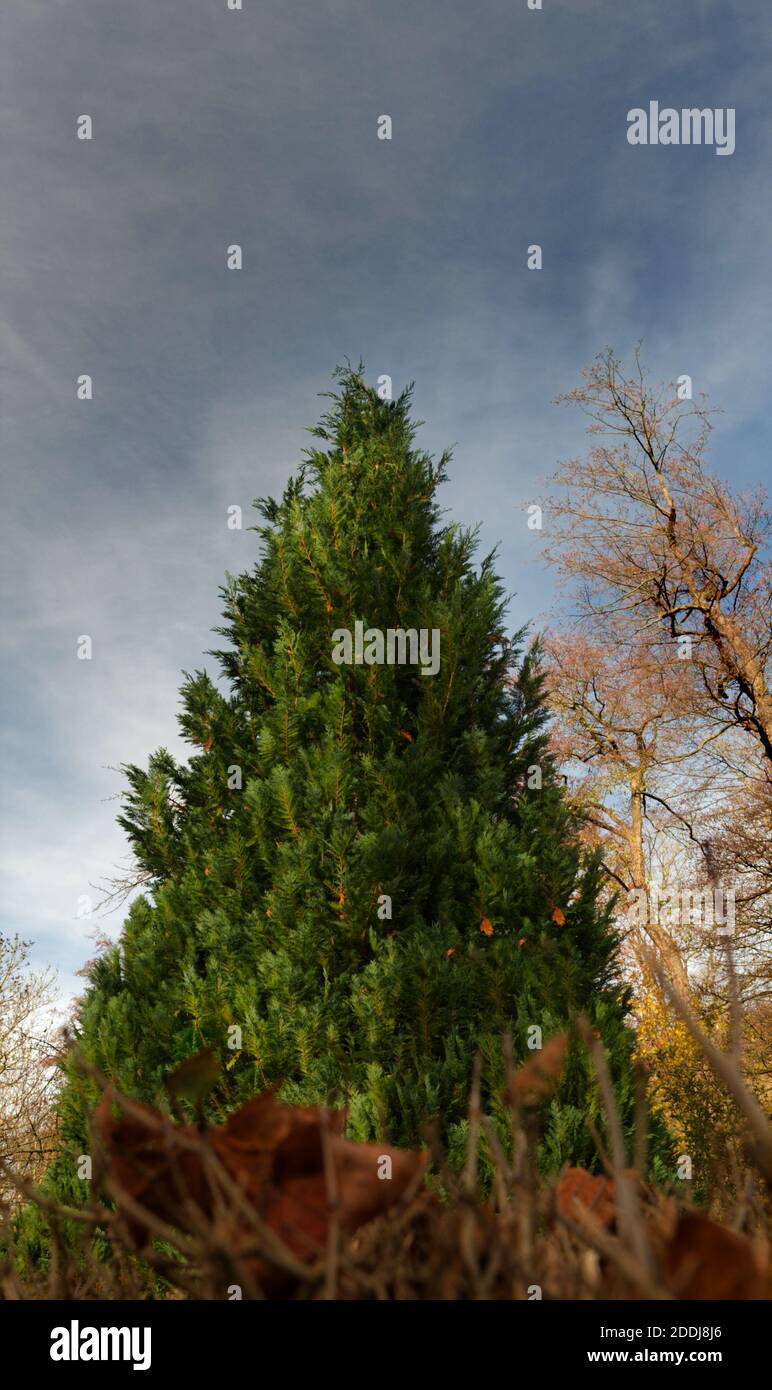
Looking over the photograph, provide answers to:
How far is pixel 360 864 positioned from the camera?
4605 millimetres

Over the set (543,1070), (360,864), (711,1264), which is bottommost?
(711,1264)

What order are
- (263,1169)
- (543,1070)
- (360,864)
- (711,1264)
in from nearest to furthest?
(711,1264) → (263,1169) → (543,1070) → (360,864)

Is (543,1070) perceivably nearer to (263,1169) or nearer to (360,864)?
(263,1169)

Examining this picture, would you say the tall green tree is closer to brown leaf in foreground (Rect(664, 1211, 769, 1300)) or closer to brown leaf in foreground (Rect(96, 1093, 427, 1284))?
brown leaf in foreground (Rect(96, 1093, 427, 1284))

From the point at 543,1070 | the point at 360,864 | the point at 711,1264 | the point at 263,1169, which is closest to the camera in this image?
the point at 711,1264

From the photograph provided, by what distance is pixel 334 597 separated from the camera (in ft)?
18.6

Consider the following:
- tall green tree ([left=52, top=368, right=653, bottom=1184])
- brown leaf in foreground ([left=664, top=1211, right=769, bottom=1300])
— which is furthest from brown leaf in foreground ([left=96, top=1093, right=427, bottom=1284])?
tall green tree ([left=52, top=368, right=653, bottom=1184])

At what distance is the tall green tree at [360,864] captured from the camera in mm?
4246

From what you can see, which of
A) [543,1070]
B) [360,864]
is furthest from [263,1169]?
[360,864]

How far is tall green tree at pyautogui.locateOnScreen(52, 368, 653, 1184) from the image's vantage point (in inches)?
167

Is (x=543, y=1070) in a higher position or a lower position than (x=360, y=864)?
lower
